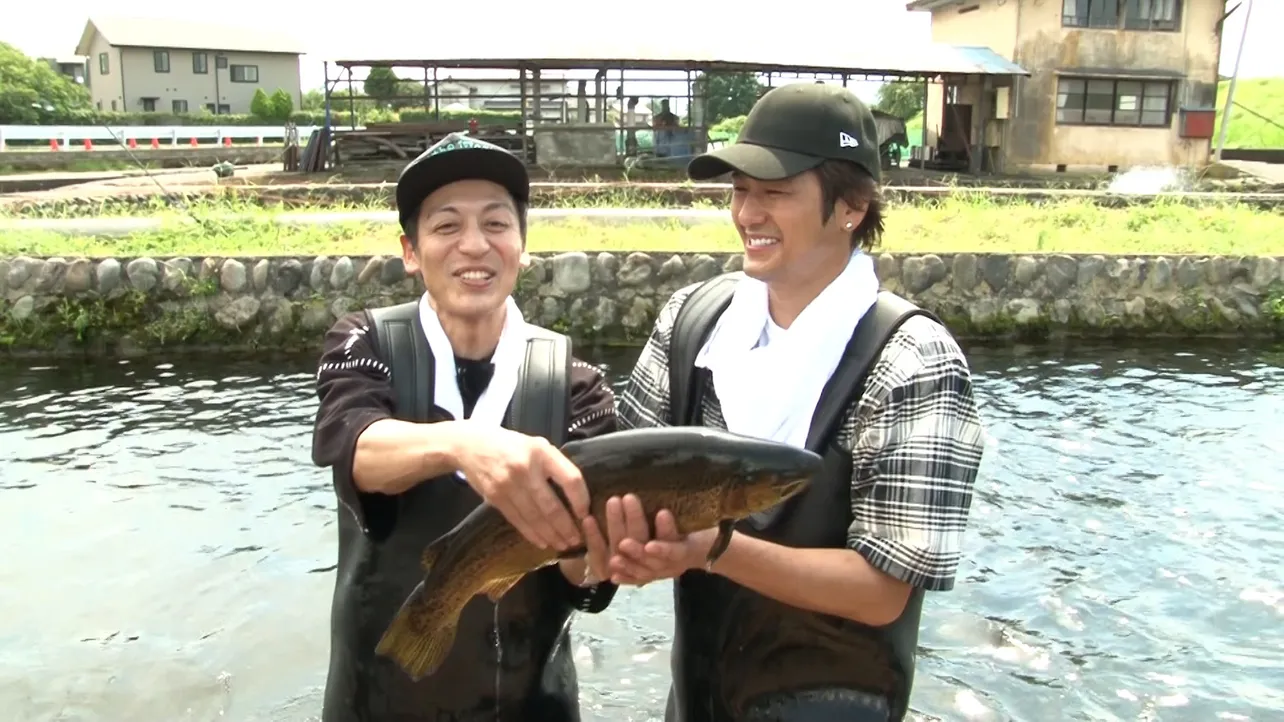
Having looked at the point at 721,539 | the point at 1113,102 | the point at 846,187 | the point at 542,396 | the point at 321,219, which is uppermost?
the point at 1113,102

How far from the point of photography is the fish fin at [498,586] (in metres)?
2.53

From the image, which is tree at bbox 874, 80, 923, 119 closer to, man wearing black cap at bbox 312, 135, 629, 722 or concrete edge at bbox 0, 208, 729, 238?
concrete edge at bbox 0, 208, 729, 238

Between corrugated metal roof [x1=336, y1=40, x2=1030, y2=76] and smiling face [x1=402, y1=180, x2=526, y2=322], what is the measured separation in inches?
944

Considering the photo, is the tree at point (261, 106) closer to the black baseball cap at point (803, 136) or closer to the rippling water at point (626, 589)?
the rippling water at point (626, 589)

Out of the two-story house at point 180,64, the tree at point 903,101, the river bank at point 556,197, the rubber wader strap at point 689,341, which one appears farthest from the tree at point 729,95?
the rubber wader strap at point 689,341

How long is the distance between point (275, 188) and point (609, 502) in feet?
66.6

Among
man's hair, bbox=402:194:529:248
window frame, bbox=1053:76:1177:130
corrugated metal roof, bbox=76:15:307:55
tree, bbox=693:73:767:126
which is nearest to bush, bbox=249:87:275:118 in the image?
corrugated metal roof, bbox=76:15:307:55

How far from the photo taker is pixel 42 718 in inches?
219

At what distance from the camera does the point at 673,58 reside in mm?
26406

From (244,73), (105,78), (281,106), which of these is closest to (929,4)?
(281,106)

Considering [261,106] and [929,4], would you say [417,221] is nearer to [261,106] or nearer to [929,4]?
[929,4]

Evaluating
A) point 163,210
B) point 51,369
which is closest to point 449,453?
point 51,369

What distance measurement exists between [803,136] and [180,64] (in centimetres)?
6824

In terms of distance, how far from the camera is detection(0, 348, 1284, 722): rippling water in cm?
589
